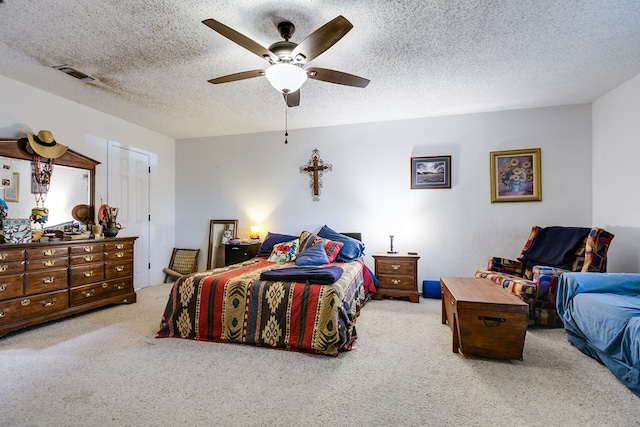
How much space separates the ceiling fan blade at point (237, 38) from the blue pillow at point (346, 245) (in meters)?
2.51

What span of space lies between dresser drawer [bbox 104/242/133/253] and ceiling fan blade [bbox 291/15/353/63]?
331cm

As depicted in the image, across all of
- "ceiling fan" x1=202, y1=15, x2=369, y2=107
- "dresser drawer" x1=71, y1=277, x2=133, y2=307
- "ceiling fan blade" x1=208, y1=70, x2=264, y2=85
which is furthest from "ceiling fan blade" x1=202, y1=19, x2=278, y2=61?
"dresser drawer" x1=71, y1=277, x2=133, y2=307

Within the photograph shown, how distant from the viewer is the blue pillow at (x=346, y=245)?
3.92m

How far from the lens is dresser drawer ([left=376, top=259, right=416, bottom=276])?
12.9 feet

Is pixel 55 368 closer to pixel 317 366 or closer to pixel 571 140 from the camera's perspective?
pixel 317 366

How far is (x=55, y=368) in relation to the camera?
2184 millimetres

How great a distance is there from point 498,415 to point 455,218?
2950 millimetres

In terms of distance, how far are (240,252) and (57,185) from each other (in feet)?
7.78

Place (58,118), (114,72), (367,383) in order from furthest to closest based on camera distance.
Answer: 1. (58,118)
2. (114,72)
3. (367,383)

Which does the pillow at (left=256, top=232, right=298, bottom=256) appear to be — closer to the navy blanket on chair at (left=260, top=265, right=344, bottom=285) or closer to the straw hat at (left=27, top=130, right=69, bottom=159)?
the navy blanket on chair at (left=260, top=265, right=344, bottom=285)

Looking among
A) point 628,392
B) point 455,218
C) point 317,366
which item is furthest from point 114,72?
point 628,392

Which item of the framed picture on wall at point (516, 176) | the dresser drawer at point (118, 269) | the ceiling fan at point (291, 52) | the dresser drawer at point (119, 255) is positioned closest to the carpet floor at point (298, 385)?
the dresser drawer at point (118, 269)

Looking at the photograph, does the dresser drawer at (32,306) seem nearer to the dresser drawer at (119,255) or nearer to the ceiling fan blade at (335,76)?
the dresser drawer at (119,255)

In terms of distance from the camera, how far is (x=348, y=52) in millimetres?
2604
